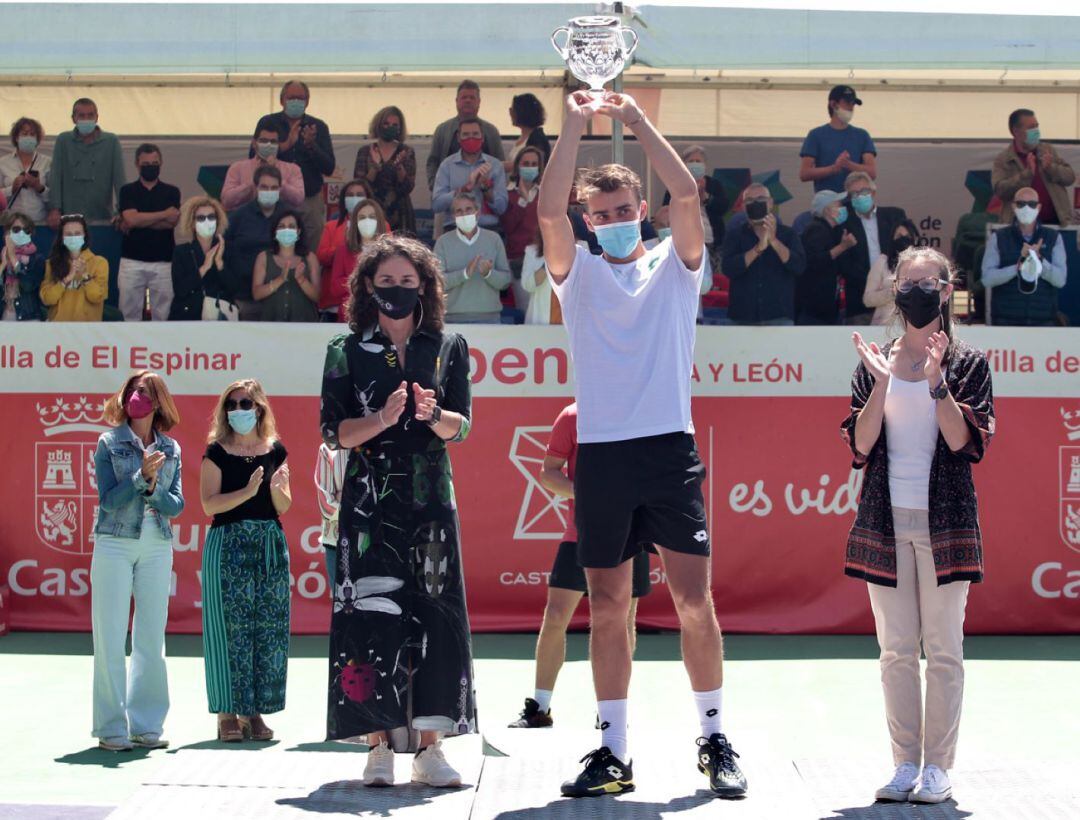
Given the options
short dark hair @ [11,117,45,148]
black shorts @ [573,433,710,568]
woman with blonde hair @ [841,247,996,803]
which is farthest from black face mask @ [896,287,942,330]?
short dark hair @ [11,117,45,148]

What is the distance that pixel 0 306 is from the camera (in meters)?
9.38

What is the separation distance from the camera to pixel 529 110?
9.77 metres

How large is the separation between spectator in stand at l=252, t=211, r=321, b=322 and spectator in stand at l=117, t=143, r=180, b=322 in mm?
643

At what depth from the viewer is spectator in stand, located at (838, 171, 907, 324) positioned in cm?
944

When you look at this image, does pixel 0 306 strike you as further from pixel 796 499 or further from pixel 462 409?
pixel 462 409

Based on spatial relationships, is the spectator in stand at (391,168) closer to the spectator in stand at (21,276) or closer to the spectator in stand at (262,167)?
the spectator in stand at (262,167)

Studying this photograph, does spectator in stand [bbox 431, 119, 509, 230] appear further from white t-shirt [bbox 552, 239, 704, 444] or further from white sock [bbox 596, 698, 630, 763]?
white sock [bbox 596, 698, 630, 763]

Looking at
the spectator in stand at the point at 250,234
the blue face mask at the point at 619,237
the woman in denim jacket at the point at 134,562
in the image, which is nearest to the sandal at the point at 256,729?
the woman in denim jacket at the point at 134,562

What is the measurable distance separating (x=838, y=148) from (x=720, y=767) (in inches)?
252

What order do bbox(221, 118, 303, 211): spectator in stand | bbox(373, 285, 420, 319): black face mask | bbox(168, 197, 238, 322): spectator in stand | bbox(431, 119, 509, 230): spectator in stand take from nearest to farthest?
bbox(373, 285, 420, 319): black face mask
bbox(168, 197, 238, 322): spectator in stand
bbox(431, 119, 509, 230): spectator in stand
bbox(221, 118, 303, 211): spectator in stand

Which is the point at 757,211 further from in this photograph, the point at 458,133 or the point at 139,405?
the point at 139,405

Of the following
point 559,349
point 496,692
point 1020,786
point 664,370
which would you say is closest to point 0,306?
point 559,349

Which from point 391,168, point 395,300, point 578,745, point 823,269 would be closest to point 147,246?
point 391,168

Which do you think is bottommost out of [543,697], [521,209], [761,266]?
[543,697]
